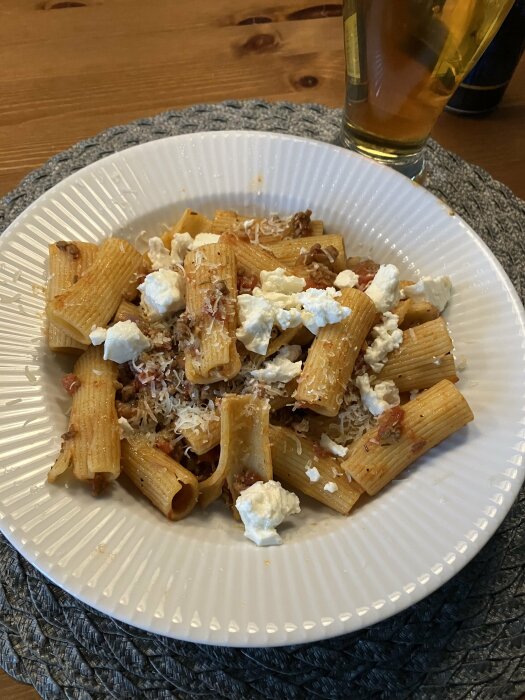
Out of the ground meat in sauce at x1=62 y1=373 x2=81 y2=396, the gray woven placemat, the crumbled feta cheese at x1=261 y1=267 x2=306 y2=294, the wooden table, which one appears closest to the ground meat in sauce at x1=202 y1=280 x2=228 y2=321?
the crumbled feta cheese at x1=261 y1=267 x2=306 y2=294

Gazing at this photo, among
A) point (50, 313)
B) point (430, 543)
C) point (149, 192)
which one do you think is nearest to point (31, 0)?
point (149, 192)

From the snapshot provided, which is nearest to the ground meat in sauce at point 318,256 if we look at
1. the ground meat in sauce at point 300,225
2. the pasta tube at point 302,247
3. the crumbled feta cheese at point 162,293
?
the pasta tube at point 302,247

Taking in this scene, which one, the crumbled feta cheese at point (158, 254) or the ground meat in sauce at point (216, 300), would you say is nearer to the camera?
the ground meat in sauce at point (216, 300)

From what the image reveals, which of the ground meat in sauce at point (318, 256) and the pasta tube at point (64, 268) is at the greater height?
the ground meat in sauce at point (318, 256)

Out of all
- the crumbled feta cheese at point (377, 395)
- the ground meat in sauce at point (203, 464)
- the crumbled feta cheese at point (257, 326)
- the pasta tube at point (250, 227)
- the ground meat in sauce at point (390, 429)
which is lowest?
the ground meat in sauce at point (203, 464)

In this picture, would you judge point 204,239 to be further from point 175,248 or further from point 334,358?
point 334,358

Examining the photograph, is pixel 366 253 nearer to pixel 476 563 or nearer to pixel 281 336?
pixel 281 336

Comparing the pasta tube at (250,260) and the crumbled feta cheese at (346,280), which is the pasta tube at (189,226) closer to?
the pasta tube at (250,260)

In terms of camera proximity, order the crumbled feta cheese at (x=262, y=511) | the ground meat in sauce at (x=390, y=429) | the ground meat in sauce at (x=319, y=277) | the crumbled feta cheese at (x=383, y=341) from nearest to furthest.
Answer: the crumbled feta cheese at (x=262, y=511), the ground meat in sauce at (x=390, y=429), the crumbled feta cheese at (x=383, y=341), the ground meat in sauce at (x=319, y=277)
